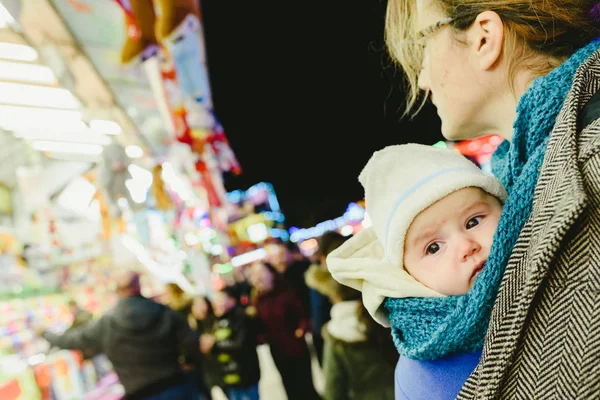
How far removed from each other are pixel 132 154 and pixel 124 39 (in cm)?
153

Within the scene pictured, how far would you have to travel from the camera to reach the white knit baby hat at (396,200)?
948 millimetres

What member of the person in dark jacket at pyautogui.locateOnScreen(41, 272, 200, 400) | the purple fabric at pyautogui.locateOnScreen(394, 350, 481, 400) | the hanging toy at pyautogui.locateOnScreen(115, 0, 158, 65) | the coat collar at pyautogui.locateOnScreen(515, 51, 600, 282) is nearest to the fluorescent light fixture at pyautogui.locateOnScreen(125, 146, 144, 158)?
the hanging toy at pyautogui.locateOnScreen(115, 0, 158, 65)

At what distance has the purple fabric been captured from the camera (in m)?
0.77

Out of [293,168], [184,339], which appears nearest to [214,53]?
[184,339]

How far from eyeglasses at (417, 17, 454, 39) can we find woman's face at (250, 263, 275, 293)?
3.45 m

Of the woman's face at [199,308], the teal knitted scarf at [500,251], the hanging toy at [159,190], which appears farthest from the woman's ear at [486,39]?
the hanging toy at [159,190]

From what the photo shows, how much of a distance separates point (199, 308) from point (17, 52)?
9.30ft

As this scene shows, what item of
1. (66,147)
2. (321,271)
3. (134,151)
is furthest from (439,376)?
(134,151)

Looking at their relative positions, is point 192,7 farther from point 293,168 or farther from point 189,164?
point 293,168

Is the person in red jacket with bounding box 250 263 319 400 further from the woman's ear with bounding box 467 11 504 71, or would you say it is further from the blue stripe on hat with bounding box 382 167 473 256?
the woman's ear with bounding box 467 11 504 71

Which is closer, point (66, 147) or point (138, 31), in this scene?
point (138, 31)

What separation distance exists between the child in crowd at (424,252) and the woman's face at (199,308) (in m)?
3.58

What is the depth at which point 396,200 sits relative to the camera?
102 cm

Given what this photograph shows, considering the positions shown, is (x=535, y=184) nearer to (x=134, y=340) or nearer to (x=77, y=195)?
(x=134, y=340)
